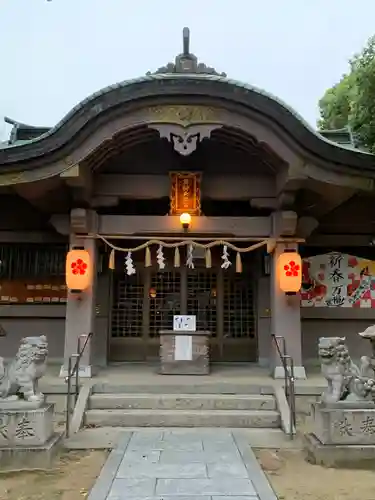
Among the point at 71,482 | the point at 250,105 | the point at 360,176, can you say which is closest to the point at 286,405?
the point at 71,482

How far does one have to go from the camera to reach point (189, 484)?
16.2 feet

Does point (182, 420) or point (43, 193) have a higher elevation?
point (43, 193)

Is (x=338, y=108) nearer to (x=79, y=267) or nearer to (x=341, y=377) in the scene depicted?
(x=79, y=267)

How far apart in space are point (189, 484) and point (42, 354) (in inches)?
98.3

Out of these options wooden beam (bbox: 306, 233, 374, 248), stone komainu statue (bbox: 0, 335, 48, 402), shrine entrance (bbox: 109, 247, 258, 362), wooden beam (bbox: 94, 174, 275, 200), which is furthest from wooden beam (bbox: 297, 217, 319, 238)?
stone komainu statue (bbox: 0, 335, 48, 402)

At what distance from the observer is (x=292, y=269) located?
941cm

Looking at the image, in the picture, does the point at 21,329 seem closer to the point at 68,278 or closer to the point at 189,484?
the point at 68,278

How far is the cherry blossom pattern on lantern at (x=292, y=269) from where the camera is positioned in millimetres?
9391

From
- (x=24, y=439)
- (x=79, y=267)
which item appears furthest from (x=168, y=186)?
(x=24, y=439)

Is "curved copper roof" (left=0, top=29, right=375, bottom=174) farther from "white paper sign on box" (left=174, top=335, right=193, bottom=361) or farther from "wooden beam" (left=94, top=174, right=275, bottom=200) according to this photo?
"white paper sign on box" (left=174, top=335, right=193, bottom=361)

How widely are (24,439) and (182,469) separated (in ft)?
6.36

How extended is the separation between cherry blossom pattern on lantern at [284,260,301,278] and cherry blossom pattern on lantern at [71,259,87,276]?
12.9ft

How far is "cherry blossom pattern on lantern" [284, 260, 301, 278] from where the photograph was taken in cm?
939

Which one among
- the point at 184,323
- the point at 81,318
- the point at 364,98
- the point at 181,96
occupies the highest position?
the point at 364,98
